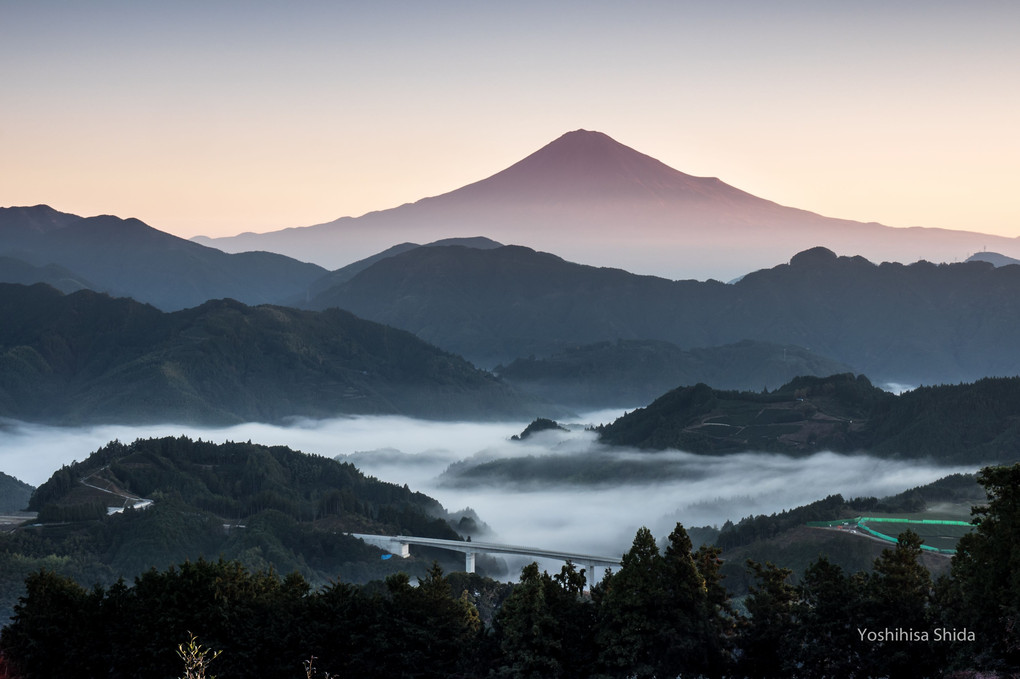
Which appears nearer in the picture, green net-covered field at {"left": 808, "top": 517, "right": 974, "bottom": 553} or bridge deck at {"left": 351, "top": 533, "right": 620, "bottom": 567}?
green net-covered field at {"left": 808, "top": 517, "right": 974, "bottom": 553}

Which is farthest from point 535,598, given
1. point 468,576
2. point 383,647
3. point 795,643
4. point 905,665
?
point 468,576

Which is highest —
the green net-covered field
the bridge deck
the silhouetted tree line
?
the green net-covered field

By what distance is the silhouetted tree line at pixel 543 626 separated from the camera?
194 ft

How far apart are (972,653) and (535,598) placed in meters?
19.4

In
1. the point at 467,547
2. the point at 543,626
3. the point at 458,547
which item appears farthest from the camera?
the point at 458,547

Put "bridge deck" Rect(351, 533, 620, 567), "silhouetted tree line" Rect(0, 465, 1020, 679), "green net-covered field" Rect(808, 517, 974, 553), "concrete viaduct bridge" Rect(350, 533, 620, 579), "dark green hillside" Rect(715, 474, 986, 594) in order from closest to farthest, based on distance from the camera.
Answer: "silhouetted tree line" Rect(0, 465, 1020, 679) → "dark green hillside" Rect(715, 474, 986, 594) → "green net-covered field" Rect(808, 517, 974, 553) → "bridge deck" Rect(351, 533, 620, 567) → "concrete viaduct bridge" Rect(350, 533, 620, 579)

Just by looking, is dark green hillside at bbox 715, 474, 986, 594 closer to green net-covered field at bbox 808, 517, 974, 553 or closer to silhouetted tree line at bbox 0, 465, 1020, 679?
green net-covered field at bbox 808, 517, 974, 553

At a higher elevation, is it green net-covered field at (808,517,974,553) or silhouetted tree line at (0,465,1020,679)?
green net-covered field at (808,517,974,553)

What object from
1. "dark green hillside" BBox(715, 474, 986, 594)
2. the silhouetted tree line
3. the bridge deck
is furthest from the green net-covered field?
the silhouetted tree line

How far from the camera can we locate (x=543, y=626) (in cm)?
6097

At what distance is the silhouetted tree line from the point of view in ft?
194

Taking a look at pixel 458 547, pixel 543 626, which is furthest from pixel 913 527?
pixel 543 626

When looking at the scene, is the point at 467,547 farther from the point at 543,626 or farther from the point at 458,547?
the point at 543,626

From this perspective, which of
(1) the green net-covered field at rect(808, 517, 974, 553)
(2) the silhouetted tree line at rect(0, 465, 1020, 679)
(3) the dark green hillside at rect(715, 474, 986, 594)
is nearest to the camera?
(2) the silhouetted tree line at rect(0, 465, 1020, 679)
